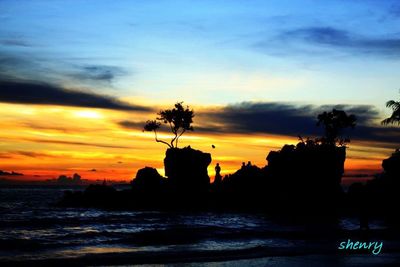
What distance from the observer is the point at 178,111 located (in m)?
74.3

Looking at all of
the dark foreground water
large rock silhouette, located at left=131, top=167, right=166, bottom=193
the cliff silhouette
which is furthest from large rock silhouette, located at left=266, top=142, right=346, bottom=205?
large rock silhouette, located at left=131, top=167, right=166, bottom=193

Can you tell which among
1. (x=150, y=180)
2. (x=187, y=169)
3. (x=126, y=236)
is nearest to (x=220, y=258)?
(x=126, y=236)

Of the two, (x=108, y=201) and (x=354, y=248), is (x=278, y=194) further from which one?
(x=354, y=248)

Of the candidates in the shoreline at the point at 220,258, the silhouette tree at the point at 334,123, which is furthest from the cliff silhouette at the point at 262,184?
the shoreline at the point at 220,258

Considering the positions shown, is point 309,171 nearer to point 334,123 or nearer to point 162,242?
point 334,123

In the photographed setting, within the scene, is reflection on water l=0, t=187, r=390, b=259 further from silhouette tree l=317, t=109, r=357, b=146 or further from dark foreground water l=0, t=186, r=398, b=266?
silhouette tree l=317, t=109, r=357, b=146

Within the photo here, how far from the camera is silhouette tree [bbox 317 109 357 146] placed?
7731cm

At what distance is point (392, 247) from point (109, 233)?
78.8 feet

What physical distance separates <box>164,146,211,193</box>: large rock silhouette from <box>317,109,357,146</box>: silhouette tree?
20.5 metres

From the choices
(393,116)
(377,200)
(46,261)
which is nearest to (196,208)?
(377,200)

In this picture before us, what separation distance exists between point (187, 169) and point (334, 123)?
26053 mm

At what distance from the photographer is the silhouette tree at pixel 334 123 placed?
77.3m

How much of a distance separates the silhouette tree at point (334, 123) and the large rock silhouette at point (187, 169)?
2052cm

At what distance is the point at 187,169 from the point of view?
258 feet
